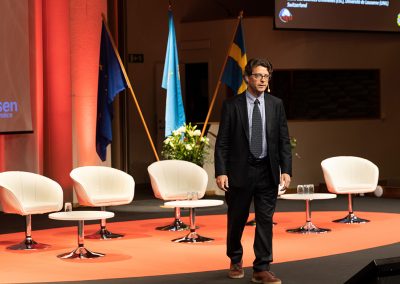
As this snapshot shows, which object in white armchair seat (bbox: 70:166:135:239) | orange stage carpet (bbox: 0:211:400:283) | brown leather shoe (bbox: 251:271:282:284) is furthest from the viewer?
white armchair seat (bbox: 70:166:135:239)

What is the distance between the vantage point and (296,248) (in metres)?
8.00

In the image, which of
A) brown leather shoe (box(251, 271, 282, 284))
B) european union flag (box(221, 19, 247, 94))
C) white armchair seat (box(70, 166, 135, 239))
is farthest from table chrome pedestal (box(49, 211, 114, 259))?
european union flag (box(221, 19, 247, 94))

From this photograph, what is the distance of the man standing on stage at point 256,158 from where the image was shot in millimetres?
6094

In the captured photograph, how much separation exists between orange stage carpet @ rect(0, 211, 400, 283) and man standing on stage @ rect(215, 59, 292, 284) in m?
0.91

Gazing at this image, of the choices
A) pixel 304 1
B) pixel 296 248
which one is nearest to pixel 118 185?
pixel 296 248

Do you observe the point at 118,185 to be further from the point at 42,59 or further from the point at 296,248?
the point at 42,59

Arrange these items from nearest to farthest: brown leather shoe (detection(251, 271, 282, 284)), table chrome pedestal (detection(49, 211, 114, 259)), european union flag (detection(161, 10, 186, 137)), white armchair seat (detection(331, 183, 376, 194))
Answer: brown leather shoe (detection(251, 271, 282, 284)) < table chrome pedestal (detection(49, 211, 114, 259)) < white armchair seat (detection(331, 183, 376, 194)) < european union flag (detection(161, 10, 186, 137))

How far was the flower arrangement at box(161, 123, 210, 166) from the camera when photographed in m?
11.4

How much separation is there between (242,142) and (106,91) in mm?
5853

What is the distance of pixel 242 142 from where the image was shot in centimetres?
612

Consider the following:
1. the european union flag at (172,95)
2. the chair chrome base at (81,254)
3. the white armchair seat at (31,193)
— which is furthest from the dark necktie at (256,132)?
the european union flag at (172,95)

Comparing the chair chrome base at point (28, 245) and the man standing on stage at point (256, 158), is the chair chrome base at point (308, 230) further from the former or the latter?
the man standing on stage at point (256, 158)

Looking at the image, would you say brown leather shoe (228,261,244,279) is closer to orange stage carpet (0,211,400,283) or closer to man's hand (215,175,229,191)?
orange stage carpet (0,211,400,283)

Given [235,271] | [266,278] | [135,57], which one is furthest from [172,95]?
[266,278]
